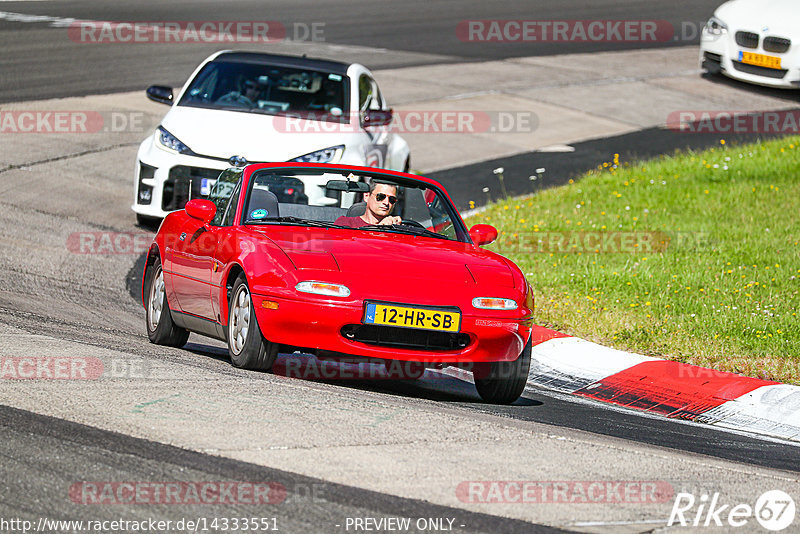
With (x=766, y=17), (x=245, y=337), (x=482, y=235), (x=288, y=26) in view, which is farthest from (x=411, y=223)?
(x=288, y=26)

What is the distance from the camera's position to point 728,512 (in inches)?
210

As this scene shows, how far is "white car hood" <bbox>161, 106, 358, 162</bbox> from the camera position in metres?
12.8

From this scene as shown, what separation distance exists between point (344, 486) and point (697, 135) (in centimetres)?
1582

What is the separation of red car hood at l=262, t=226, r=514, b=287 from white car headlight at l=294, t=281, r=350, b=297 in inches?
5.8

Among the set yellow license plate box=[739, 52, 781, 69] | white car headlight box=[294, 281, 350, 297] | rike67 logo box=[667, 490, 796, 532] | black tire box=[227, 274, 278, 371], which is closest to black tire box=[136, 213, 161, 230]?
black tire box=[227, 274, 278, 371]

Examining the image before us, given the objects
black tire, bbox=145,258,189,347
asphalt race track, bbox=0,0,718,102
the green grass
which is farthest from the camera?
asphalt race track, bbox=0,0,718,102

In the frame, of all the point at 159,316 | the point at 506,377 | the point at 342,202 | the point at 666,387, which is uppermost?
the point at 342,202

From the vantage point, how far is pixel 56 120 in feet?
58.4

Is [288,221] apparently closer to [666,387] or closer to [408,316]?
[408,316]

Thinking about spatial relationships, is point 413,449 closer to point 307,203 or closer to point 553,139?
point 307,203

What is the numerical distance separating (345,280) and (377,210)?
1.42 metres

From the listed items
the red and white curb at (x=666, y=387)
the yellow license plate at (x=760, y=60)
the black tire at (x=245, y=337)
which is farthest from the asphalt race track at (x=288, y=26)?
the black tire at (x=245, y=337)

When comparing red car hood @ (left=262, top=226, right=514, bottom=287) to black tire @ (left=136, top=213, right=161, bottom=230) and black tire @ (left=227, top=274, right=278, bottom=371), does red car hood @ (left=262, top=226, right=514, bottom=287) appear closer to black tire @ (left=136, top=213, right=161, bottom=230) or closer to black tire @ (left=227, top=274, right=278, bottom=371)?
black tire @ (left=227, top=274, right=278, bottom=371)

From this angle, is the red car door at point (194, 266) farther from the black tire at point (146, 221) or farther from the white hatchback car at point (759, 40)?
the white hatchback car at point (759, 40)
